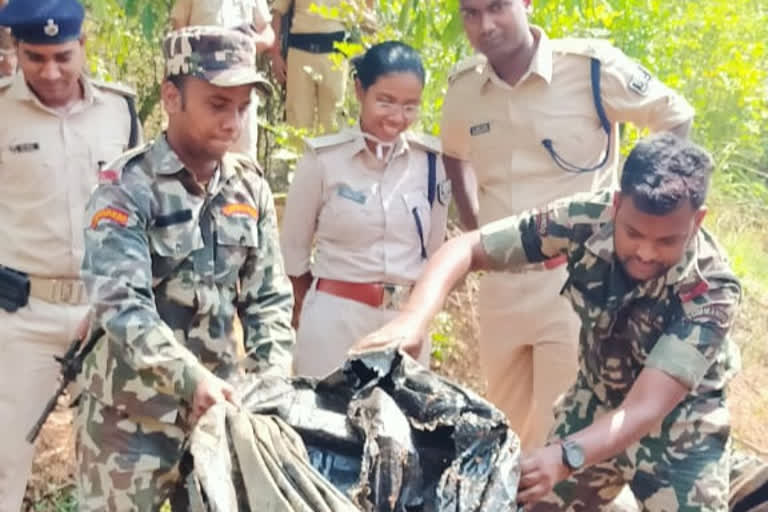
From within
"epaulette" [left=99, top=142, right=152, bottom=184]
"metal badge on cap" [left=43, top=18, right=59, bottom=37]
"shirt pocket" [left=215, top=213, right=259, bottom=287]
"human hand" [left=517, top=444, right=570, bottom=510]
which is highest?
"metal badge on cap" [left=43, top=18, right=59, bottom=37]

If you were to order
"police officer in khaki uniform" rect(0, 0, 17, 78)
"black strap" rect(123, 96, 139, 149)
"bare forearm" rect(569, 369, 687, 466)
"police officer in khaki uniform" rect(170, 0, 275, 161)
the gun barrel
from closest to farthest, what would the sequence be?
1. "bare forearm" rect(569, 369, 687, 466)
2. the gun barrel
3. "black strap" rect(123, 96, 139, 149)
4. "police officer in khaki uniform" rect(0, 0, 17, 78)
5. "police officer in khaki uniform" rect(170, 0, 275, 161)

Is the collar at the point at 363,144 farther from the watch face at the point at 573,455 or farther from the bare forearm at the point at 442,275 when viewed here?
the watch face at the point at 573,455

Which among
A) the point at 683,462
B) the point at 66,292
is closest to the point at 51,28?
the point at 66,292

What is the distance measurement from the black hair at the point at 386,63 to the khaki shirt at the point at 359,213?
0.59ft

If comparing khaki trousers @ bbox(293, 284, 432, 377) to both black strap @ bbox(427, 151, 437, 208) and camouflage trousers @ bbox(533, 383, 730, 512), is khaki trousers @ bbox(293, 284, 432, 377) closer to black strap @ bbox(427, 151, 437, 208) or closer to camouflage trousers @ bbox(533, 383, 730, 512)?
black strap @ bbox(427, 151, 437, 208)

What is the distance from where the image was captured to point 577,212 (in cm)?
302

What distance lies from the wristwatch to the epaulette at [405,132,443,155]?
1494 millimetres

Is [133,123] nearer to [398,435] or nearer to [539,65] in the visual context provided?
[539,65]

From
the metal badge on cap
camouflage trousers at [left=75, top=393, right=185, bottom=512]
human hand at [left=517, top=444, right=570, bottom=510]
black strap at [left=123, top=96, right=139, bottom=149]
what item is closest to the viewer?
human hand at [left=517, top=444, right=570, bottom=510]

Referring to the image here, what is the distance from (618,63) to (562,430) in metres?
1.23

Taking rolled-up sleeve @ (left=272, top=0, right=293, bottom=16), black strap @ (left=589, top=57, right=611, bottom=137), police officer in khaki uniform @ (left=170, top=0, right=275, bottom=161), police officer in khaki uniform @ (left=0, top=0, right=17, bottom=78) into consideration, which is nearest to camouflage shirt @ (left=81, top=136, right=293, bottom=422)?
black strap @ (left=589, top=57, right=611, bottom=137)

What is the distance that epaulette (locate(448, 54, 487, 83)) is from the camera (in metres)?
3.88

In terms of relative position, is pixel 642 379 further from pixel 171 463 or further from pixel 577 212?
pixel 171 463

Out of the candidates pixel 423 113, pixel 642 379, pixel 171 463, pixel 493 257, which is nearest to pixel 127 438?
pixel 171 463
